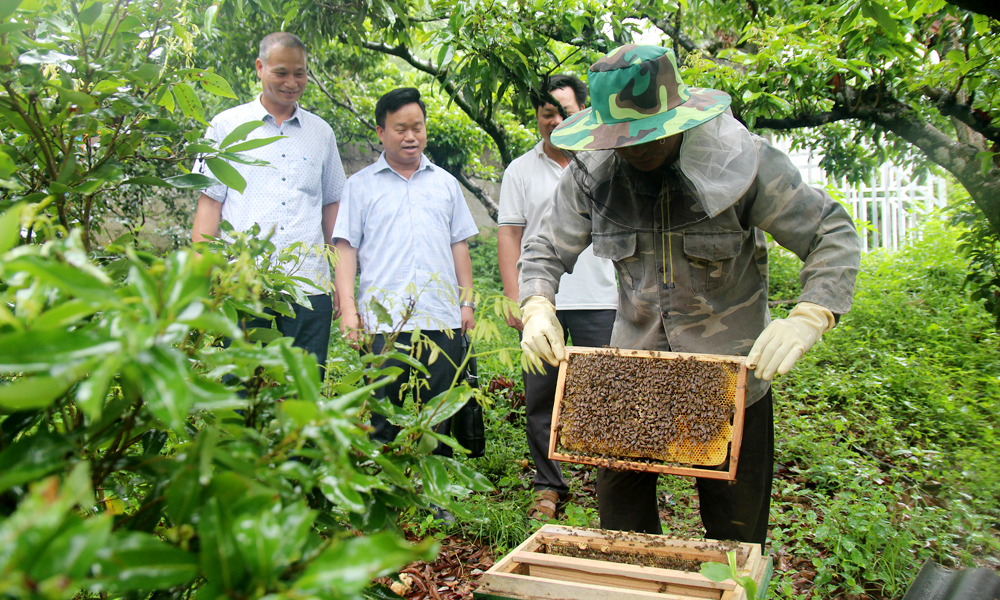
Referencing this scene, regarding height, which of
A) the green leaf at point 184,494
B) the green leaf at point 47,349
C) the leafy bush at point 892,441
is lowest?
the leafy bush at point 892,441

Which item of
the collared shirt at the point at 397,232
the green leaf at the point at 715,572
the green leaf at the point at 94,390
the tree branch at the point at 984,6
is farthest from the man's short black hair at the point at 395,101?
the green leaf at the point at 94,390

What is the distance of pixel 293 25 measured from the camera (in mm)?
3922

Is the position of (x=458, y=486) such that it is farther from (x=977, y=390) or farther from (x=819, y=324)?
(x=977, y=390)

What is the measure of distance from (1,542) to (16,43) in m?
0.94

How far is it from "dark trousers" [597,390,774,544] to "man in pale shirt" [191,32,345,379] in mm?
1527

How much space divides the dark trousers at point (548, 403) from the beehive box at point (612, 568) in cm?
140

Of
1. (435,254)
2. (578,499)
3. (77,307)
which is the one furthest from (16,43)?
(578,499)

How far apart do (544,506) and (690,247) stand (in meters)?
1.57

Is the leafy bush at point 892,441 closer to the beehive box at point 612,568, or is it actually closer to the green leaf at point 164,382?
the beehive box at point 612,568

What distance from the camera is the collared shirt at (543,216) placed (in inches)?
134

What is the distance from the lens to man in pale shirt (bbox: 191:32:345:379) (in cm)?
308

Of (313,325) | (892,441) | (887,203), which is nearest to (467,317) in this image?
(313,325)

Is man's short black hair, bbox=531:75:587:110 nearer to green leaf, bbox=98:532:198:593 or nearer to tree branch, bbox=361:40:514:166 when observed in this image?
tree branch, bbox=361:40:514:166

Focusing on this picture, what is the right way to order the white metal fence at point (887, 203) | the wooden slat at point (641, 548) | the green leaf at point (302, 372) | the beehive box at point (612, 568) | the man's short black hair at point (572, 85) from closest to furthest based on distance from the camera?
the green leaf at point (302, 372) < the beehive box at point (612, 568) < the wooden slat at point (641, 548) < the man's short black hair at point (572, 85) < the white metal fence at point (887, 203)
